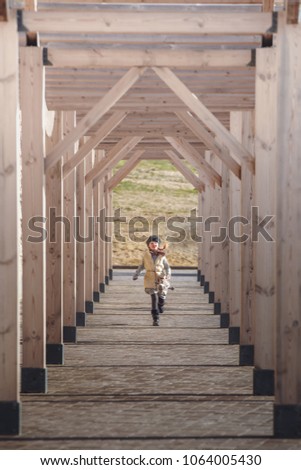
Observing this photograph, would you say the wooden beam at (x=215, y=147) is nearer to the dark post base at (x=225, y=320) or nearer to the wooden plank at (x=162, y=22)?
the wooden plank at (x=162, y=22)

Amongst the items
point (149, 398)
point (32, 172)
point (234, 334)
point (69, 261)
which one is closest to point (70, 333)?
point (69, 261)

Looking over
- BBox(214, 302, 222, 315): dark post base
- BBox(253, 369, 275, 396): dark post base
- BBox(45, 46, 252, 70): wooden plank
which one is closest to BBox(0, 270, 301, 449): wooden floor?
BBox(253, 369, 275, 396): dark post base

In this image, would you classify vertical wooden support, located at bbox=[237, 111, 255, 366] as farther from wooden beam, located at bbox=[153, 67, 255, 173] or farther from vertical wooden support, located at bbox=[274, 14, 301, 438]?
vertical wooden support, located at bbox=[274, 14, 301, 438]

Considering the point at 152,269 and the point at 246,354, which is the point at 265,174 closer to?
the point at 246,354

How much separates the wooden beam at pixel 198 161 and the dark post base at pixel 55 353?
376cm

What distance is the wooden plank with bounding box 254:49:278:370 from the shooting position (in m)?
9.41

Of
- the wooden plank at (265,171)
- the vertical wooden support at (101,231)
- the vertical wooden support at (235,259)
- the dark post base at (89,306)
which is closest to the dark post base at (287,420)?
the wooden plank at (265,171)

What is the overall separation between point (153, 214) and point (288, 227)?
33616 millimetres

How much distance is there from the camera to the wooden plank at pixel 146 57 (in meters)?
9.28

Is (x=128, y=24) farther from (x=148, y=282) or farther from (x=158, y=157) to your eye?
(x=158, y=157)

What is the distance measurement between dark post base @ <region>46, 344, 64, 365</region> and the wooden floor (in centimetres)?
17

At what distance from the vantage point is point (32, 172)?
9.48m

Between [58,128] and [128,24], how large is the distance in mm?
4187

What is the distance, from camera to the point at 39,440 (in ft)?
24.8
